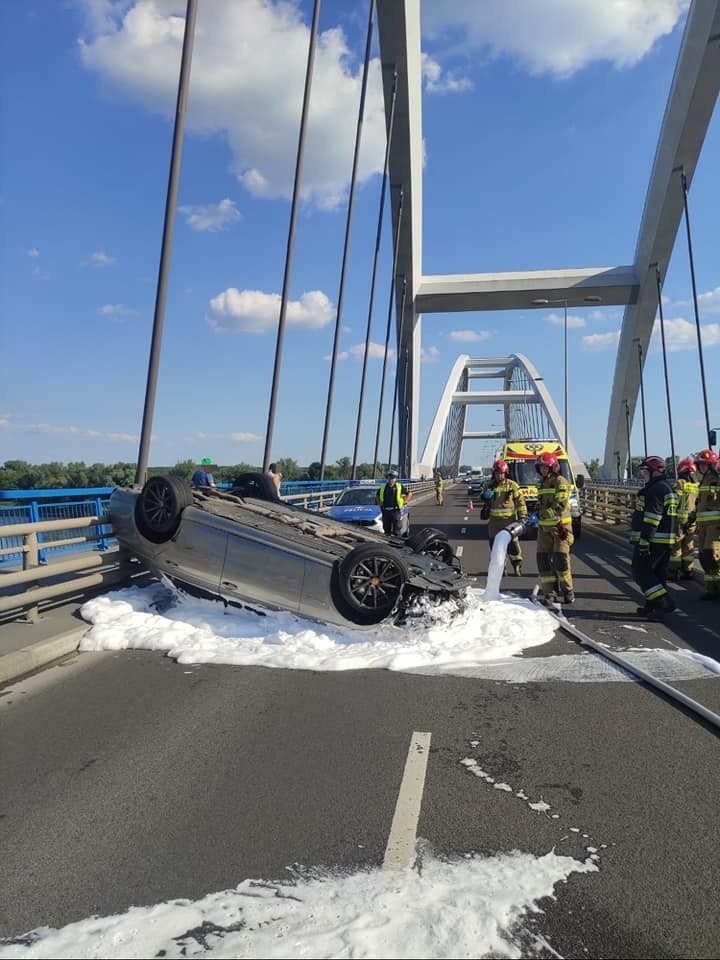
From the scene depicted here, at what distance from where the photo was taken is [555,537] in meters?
8.93

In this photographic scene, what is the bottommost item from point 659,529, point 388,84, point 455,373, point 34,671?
point 34,671

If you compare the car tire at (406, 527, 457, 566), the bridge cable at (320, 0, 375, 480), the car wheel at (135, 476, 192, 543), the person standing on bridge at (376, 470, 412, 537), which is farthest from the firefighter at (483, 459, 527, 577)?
the bridge cable at (320, 0, 375, 480)

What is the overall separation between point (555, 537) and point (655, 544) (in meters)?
1.13

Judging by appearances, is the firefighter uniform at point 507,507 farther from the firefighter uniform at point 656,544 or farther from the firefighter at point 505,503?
the firefighter uniform at point 656,544

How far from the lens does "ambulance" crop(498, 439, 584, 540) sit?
18984mm

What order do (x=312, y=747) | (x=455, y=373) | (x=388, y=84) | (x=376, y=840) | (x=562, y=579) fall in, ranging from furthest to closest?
(x=455, y=373)
(x=388, y=84)
(x=562, y=579)
(x=312, y=747)
(x=376, y=840)

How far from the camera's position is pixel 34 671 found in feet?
20.4

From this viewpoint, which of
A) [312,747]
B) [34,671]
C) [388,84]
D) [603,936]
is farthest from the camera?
[388,84]

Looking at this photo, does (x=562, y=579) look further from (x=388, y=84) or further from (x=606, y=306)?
(x=606, y=306)

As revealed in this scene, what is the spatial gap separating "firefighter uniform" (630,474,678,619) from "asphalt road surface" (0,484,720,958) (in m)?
2.63

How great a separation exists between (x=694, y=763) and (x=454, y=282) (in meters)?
49.6

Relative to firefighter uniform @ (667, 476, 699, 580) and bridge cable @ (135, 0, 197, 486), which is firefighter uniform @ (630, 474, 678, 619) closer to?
firefighter uniform @ (667, 476, 699, 580)

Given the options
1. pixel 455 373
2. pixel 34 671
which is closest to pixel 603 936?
pixel 34 671

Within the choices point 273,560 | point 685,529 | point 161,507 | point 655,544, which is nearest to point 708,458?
point 685,529
